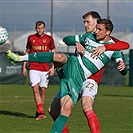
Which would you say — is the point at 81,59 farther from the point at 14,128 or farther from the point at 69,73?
the point at 14,128

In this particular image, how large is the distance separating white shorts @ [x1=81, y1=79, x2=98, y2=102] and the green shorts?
0.23 feet

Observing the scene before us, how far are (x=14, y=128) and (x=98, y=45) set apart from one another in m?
3.35

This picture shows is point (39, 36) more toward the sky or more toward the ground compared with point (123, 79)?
more toward the sky

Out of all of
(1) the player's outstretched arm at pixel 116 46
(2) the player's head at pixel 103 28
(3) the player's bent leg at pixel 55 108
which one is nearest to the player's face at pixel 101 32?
(2) the player's head at pixel 103 28

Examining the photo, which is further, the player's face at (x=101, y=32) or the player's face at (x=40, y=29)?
the player's face at (x=40, y=29)

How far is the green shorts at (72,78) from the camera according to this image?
952cm

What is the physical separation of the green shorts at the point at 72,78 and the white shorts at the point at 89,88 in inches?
2.7

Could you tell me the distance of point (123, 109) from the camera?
16750 mm

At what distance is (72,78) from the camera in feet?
31.4

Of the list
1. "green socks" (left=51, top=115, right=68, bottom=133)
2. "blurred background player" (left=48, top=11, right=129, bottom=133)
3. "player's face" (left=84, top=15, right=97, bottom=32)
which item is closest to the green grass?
"blurred background player" (left=48, top=11, right=129, bottom=133)

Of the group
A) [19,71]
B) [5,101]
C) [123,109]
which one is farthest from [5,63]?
[123,109]

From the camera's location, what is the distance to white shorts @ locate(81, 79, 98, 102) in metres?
9.59

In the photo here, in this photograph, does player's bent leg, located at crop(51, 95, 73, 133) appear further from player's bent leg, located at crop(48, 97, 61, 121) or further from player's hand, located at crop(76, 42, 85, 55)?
player's hand, located at crop(76, 42, 85, 55)

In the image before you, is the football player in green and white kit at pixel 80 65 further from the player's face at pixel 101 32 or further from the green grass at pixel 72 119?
the green grass at pixel 72 119
